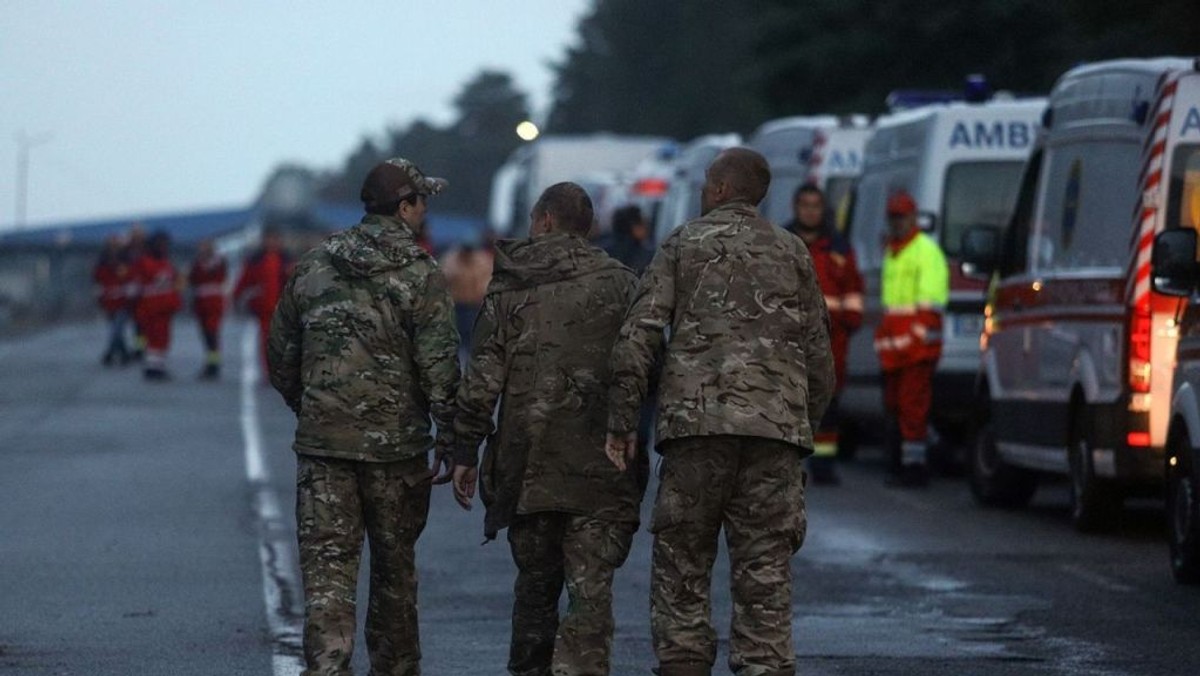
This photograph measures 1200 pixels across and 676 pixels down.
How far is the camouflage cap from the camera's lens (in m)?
8.59

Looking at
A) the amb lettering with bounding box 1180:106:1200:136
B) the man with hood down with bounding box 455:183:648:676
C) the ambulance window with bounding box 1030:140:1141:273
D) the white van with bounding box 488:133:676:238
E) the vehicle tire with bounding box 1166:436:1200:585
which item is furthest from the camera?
the white van with bounding box 488:133:676:238

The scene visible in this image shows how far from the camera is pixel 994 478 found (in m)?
16.7

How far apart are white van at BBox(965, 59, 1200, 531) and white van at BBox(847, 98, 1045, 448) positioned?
77.7 inches

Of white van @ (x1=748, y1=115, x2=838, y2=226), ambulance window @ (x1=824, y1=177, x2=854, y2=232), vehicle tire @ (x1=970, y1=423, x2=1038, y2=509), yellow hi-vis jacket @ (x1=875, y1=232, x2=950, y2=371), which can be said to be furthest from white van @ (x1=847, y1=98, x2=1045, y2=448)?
white van @ (x1=748, y1=115, x2=838, y2=226)

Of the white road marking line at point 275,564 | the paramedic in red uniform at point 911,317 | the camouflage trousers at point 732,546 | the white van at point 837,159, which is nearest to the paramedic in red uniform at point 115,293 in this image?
the white road marking line at point 275,564

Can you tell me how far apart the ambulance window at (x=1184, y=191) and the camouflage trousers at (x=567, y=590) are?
19.3 feet

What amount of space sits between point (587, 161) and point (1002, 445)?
29894 mm

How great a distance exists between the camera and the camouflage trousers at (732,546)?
26.5 ft

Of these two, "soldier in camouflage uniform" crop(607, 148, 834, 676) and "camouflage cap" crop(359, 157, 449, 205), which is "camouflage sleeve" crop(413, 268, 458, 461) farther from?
"soldier in camouflage uniform" crop(607, 148, 834, 676)

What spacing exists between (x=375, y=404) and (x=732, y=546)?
1.18 m

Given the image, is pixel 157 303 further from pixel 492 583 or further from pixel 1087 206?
pixel 492 583

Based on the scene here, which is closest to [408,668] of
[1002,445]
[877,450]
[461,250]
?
[1002,445]

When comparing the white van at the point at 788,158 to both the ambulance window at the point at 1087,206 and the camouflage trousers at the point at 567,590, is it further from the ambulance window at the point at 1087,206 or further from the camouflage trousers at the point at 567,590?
the camouflage trousers at the point at 567,590

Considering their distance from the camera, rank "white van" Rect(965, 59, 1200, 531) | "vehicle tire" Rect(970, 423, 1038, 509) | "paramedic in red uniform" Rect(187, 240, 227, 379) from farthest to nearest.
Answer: "paramedic in red uniform" Rect(187, 240, 227, 379)
"vehicle tire" Rect(970, 423, 1038, 509)
"white van" Rect(965, 59, 1200, 531)
